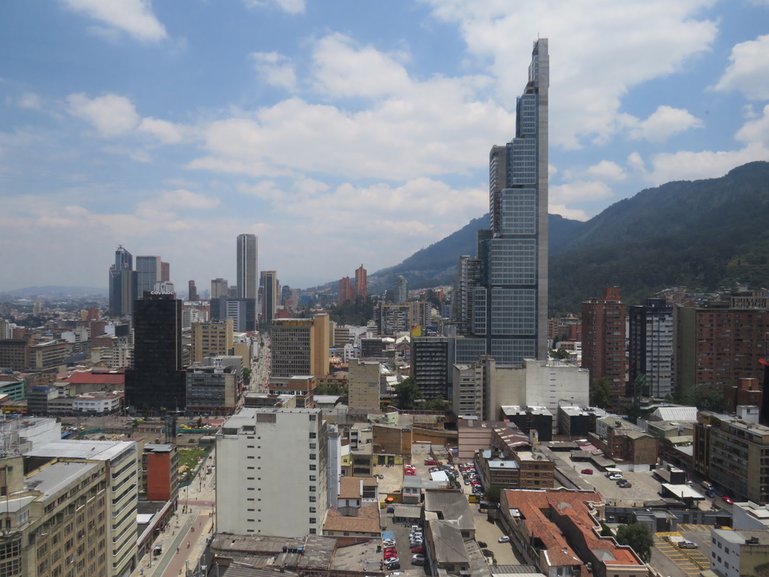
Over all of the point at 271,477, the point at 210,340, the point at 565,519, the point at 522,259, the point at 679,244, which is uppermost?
the point at 679,244

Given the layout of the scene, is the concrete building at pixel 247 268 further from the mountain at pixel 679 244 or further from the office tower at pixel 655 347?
the office tower at pixel 655 347

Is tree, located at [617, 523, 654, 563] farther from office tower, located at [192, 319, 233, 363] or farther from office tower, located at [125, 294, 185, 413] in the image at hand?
office tower, located at [192, 319, 233, 363]

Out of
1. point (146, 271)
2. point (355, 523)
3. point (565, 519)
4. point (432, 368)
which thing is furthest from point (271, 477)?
point (146, 271)

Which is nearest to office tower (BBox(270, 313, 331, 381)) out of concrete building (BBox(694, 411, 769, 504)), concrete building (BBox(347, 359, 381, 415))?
concrete building (BBox(347, 359, 381, 415))

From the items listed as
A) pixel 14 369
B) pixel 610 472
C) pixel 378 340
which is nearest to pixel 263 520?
pixel 610 472

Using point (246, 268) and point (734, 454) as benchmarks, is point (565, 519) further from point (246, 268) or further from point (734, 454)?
point (246, 268)

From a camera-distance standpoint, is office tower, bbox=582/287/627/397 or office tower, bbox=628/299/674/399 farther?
office tower, bbox=582/287/627/397
